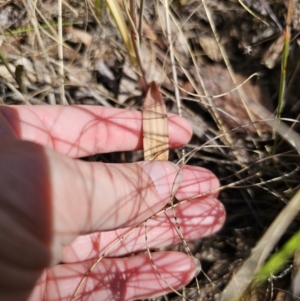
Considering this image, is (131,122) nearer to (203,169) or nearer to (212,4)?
(203,169)

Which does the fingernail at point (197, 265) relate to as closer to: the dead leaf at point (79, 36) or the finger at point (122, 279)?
the finger at point (122, 279)

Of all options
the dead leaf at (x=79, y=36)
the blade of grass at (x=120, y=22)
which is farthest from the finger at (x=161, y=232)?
the dead leaf at (x=79, y=36)

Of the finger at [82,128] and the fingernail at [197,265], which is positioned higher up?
the finger at [82,128]

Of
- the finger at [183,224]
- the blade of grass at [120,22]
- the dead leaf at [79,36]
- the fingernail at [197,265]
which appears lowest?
the fingernail at [197,265]

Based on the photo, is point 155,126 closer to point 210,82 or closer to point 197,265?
point 210,82

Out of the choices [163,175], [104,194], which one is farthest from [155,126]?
[104,194]

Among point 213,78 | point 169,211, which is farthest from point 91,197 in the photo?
point 213,78

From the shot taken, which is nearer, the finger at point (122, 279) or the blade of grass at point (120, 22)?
the blade of grass at point (120, 22)
